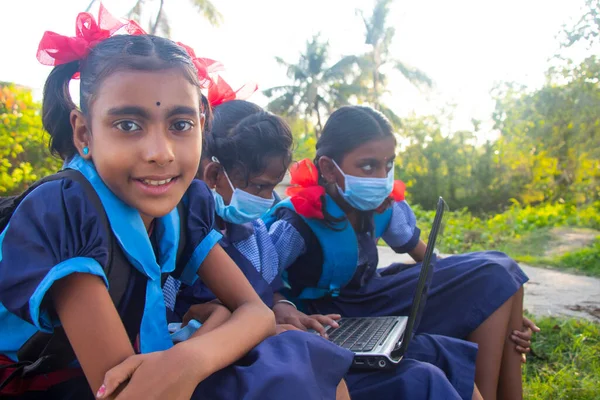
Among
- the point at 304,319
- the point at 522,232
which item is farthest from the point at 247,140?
the point at 522,232

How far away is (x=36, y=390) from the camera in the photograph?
1.11 m

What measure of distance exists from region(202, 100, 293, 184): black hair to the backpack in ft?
3.25

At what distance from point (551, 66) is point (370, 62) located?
20.1 m

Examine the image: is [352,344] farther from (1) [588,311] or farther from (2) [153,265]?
(1) [588,311]

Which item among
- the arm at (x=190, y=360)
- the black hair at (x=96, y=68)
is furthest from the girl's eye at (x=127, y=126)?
the arm at (x=190, y=360)

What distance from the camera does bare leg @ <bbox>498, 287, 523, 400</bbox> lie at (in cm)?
195

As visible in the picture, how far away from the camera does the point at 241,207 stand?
2.06m

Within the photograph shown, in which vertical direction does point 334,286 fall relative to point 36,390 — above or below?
below

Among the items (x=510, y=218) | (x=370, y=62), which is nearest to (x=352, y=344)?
(x=510, y=218)

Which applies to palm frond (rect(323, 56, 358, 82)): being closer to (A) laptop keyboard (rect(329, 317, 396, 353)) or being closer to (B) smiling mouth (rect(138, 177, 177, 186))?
(A) laptop keyboard (rect(329, 317, 396, 353))

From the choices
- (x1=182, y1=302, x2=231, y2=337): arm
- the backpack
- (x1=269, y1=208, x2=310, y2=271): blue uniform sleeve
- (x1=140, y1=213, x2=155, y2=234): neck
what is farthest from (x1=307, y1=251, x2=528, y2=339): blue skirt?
the backpack

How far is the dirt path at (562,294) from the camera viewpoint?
140 inches

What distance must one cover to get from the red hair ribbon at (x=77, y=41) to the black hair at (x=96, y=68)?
23 mm

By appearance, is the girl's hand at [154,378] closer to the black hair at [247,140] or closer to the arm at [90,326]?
the arm at [90,326]
